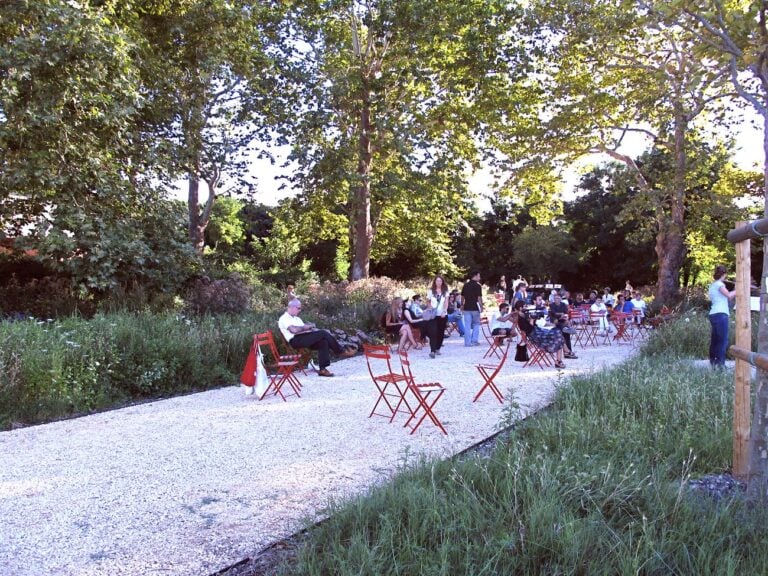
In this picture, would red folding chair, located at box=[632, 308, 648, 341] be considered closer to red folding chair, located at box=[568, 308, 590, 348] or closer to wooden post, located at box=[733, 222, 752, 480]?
red folding chair, located at box=[568, 308, 590, 348]

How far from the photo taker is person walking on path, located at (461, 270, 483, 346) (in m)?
13.2

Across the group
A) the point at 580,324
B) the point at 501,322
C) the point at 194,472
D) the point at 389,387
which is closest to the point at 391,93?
the point at 580,324

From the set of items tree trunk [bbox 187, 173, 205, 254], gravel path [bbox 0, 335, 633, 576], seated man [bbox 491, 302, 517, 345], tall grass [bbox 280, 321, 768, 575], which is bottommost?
gravel path [bbox 0, 335, 633, 576]

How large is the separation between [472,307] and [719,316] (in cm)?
589

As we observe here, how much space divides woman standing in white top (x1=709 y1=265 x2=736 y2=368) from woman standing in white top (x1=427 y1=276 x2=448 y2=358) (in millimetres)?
4961

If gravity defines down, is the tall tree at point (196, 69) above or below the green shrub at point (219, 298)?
above

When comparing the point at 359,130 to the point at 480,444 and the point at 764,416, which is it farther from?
the point at 764,416

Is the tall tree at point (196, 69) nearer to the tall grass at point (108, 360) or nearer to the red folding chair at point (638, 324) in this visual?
the tall grass at point (108, 360)

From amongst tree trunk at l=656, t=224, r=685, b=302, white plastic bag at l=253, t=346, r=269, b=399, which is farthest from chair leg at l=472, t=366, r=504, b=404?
tree trunk at l=656, t=224, r=685, b=302

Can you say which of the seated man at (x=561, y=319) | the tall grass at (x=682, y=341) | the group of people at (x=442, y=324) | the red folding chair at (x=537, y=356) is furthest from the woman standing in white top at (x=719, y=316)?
the seated man at (x=561, y=319)

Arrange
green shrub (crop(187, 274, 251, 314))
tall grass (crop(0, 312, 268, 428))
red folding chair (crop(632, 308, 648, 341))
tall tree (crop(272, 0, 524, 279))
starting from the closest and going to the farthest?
tall grass (crop(0, 312, 268, 428)) → green shrub (crop(187, 274, 251, 314)) → red folding chair (crop(632, 308, 648, 341)) → tall tree (crop(272, 0, 524, 279))

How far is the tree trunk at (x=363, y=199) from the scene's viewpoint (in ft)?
66.7

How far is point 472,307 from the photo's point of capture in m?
13.6

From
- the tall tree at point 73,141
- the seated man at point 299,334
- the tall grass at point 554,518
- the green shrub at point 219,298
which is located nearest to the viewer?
the tall grass at point 554,518
